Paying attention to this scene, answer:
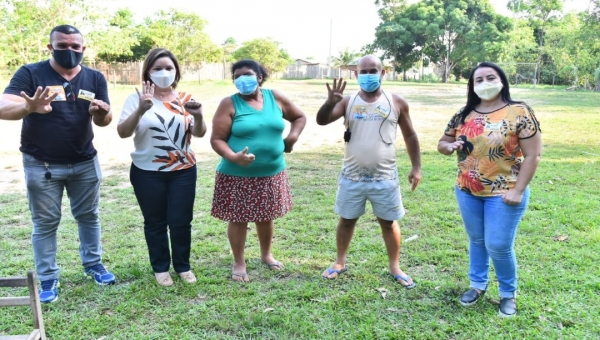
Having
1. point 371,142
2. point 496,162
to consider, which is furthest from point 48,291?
point 496,162

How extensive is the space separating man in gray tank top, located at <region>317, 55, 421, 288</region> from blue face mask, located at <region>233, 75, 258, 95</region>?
54 centimetres

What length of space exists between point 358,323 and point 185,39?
34.3 m

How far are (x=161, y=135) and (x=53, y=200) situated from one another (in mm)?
891

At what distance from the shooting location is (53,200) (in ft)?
10.7

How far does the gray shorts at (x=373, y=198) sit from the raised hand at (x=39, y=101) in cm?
211

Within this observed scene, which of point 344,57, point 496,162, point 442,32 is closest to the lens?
point 496,162

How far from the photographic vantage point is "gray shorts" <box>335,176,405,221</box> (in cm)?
346

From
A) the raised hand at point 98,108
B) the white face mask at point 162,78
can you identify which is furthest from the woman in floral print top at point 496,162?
the raised hand at point 98,108

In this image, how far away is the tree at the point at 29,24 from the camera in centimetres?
1919

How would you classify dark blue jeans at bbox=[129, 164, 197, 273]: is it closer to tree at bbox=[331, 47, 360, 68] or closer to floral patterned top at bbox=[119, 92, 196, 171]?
floral patterned top at bbox=[119, 92, 196, 171]

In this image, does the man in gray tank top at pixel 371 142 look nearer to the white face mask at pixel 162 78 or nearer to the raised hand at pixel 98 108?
the white face mask at pixel 162 78

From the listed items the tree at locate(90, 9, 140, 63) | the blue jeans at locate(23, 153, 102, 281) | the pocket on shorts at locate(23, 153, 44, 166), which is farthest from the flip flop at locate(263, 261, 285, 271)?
the tree at locate(90, 9, 140, 63)

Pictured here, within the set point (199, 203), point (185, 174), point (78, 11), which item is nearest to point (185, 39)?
point (78, 11)

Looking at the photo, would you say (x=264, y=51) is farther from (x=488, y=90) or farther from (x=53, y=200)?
(x=488, y=90)
